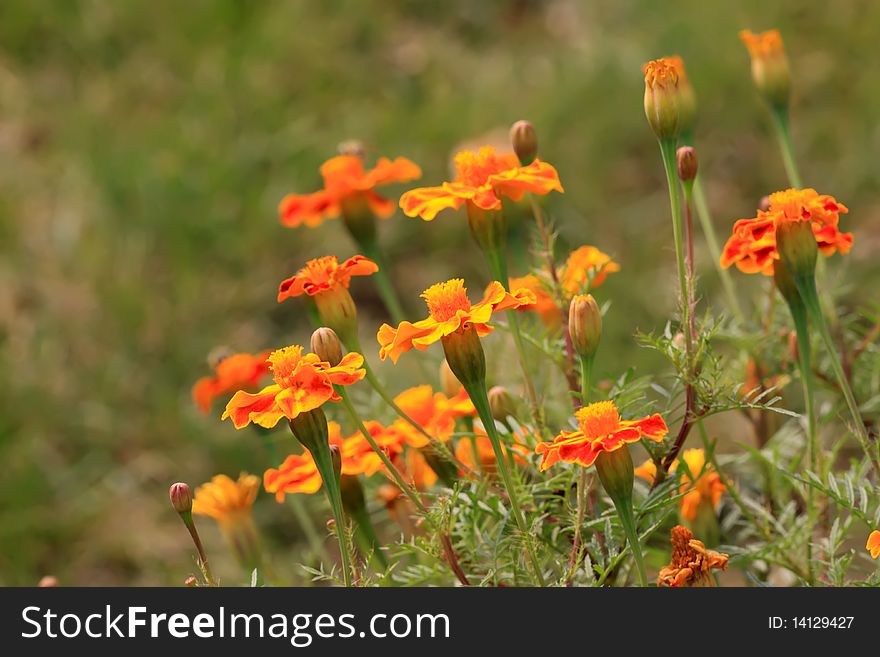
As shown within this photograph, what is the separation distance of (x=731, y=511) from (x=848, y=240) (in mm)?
264

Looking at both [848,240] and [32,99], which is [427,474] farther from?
[32,99]

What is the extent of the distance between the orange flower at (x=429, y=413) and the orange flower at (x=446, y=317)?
0.11 metres

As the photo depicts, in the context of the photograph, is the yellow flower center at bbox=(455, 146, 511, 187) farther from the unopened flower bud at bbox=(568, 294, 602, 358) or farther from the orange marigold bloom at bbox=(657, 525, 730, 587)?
the orange marigold bloom at bbox=(657, 525, 730, 587)

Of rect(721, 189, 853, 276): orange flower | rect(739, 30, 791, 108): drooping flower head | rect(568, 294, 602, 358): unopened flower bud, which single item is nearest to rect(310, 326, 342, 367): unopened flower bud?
rect(568, 294, 602, 358): unopened flower bud

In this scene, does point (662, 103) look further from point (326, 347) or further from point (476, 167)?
point (326, 347)

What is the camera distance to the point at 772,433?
986 mm

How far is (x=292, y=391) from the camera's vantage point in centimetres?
66

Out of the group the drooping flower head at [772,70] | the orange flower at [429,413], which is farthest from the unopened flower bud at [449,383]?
the drooping flower head at [772,70]

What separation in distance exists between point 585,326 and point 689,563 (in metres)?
0.15

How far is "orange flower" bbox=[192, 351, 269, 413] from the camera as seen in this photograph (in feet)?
3.27

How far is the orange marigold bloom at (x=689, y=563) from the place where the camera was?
699 mm

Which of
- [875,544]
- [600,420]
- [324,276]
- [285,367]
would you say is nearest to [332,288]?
[324,276]

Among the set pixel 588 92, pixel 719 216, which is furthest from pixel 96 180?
pixel 719 216
